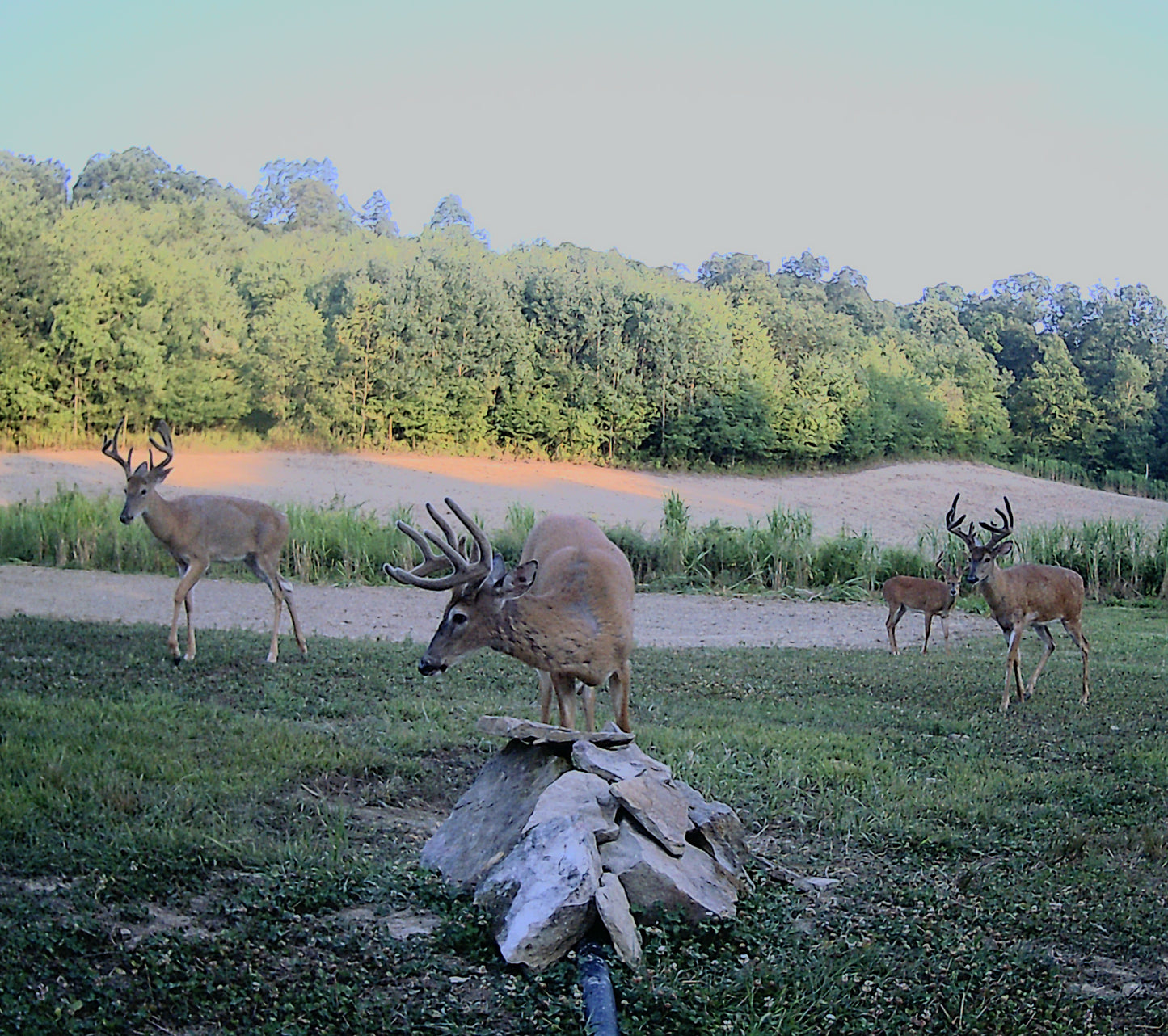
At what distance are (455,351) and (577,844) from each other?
98.3ft

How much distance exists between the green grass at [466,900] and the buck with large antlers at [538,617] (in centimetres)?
82

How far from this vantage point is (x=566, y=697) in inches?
254

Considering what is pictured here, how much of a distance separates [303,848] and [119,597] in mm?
10201

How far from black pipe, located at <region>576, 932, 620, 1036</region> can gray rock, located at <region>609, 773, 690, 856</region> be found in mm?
607

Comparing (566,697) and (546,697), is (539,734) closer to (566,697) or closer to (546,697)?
(566,697)

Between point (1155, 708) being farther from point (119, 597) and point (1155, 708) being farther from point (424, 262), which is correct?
point (424, 262)

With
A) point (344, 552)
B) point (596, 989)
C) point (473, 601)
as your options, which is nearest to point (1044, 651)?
point (473, 601)

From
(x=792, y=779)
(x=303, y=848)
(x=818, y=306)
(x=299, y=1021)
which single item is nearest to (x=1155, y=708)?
(x=792, y=779)

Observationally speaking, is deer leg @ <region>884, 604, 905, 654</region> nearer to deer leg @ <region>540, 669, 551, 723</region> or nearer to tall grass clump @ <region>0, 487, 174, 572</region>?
deer leg @ <region>540, 669, 551, 723</region>

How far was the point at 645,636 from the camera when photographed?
13.7 m

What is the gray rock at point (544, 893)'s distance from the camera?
429 cm

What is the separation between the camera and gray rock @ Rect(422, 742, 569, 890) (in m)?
5.07

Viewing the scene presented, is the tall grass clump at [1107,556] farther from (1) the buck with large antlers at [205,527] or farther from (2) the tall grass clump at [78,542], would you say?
(2) the tall grass clump at [78,542]

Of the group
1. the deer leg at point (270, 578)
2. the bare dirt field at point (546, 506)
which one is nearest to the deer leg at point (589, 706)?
the deer leg at point (270, 578)
